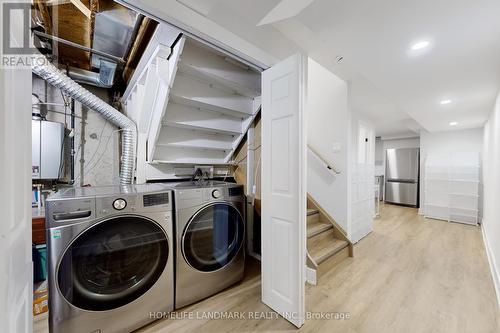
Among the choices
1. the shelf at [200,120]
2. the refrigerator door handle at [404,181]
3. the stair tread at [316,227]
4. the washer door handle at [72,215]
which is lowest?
the stair tread at [316,227]

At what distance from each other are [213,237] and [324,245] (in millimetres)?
1478

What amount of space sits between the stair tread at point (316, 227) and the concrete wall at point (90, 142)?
241 centimetres

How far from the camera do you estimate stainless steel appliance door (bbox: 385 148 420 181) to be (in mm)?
5917

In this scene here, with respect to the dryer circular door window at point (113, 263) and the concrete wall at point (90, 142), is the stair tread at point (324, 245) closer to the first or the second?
the dryer circular door window at point (113, 263)

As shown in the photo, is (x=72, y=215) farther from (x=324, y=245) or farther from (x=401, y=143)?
(x=401, y=143)

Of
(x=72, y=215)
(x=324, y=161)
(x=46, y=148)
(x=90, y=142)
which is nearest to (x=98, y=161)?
(x=90, y=142)

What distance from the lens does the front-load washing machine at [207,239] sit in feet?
5.45

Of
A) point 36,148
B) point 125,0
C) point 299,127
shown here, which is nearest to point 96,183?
point 36,148

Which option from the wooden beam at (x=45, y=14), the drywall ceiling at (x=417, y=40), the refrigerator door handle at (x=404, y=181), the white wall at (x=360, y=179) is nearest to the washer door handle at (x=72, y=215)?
the wooden beam at (x=45, y=14)

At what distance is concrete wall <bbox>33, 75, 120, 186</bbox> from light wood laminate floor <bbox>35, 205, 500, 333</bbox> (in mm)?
1404

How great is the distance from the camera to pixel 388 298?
1.89 meters

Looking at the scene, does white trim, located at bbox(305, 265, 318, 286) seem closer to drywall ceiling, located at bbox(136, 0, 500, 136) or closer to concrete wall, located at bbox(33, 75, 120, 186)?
drywall ceiling, located at bbox(136, 0, 500, 136)

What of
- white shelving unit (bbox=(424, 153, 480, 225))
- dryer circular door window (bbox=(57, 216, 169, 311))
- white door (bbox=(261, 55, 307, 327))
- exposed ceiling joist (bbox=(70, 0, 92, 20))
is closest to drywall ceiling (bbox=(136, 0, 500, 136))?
white door (bbox=(261, 55, 307, 327))

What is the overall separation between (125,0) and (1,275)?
1322 millimetres
